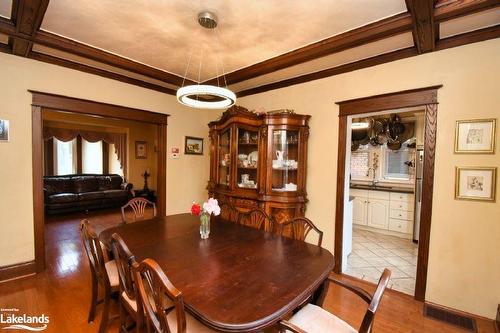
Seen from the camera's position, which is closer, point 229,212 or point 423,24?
point 423,24

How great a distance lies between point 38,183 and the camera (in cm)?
261

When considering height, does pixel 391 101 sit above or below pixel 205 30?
below

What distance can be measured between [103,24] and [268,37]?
1.44 metres

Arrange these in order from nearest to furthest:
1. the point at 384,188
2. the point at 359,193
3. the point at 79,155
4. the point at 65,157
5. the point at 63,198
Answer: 1. the point at 384,188
2. the point at 359,193
3. the point at 63,198
4. the point at 79,155
5. the point at 65,157

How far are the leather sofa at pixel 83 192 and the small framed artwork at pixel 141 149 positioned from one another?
2.76ft

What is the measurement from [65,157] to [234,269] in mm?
7894

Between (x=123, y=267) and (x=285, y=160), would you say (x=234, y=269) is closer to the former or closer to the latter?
(x=123, y=267)

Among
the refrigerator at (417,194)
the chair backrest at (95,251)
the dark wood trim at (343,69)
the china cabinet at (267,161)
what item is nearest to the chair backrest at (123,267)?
the chair backrest at (95,251)

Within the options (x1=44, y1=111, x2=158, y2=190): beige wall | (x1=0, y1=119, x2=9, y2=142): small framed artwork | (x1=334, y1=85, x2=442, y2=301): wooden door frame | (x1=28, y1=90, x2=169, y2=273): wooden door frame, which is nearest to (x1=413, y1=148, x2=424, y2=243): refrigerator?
(x1=334, y1=85, x2=442, y2=301): wooden door frame

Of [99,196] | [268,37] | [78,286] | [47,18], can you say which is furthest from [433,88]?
[99,196]

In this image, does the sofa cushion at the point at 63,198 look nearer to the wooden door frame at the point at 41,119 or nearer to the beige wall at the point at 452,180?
the wooden door frame at the point at 41,119

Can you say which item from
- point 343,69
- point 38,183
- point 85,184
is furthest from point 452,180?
point 85,184

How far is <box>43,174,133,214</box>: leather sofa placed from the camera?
520 centimetres

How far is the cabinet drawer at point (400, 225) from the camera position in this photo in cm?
413
